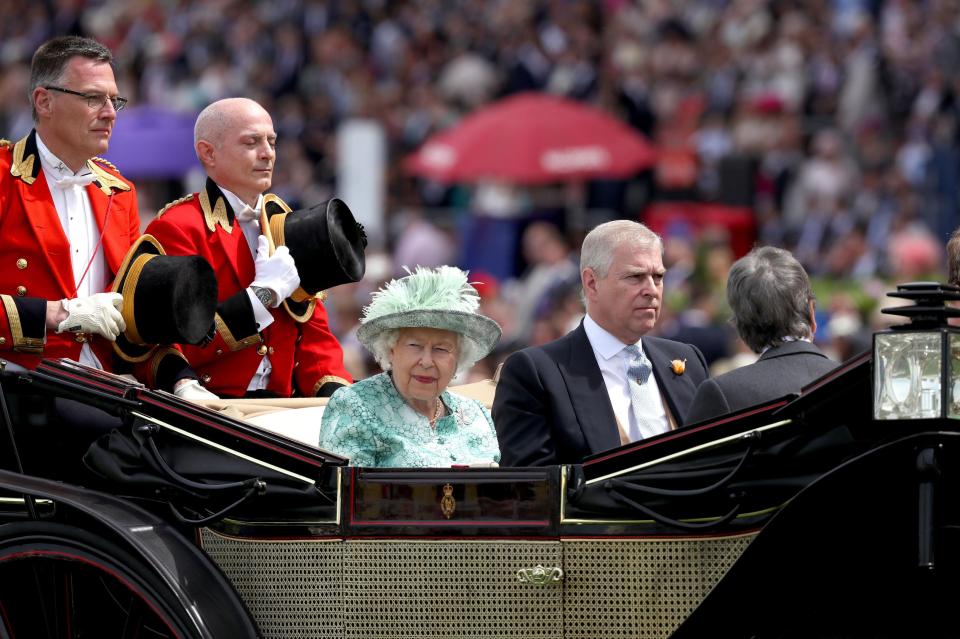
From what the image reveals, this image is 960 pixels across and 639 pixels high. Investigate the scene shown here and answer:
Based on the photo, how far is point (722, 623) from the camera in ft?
13.8

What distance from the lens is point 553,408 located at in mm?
5168

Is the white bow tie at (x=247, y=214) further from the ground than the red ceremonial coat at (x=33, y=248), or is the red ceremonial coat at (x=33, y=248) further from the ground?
the white bow tie at (x=247, y=214)

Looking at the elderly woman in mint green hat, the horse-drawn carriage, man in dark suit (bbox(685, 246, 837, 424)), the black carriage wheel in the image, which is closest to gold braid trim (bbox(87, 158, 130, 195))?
the horse-drawn carriage

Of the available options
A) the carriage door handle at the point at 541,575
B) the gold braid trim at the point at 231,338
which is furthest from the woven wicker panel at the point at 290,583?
the gold braid trim at the point at 231,338

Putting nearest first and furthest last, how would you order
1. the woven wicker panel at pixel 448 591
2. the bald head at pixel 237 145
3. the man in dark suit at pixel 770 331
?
the woven wicker panel at pixel 448 591 → the man in dark suit at pixel 770 331 → the bald head at pixel 237 145

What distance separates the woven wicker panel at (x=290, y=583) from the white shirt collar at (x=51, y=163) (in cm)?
143

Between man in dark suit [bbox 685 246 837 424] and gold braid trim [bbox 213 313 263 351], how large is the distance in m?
1.49

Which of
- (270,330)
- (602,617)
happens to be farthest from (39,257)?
(602,617)

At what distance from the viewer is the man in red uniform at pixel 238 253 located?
5551mm

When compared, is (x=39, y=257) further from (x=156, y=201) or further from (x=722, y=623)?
A: (x=156, y=201)

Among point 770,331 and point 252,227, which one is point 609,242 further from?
point 252,227

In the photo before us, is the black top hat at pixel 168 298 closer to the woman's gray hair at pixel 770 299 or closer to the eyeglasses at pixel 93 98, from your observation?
the eyeglasses at pixel 93 98

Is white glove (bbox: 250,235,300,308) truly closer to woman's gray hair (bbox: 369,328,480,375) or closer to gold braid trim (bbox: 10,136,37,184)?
woman's gray hair (bbox: 369,328,480,375)

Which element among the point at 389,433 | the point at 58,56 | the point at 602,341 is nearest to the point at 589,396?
the point at 602,341
